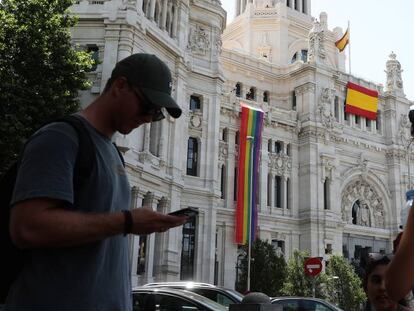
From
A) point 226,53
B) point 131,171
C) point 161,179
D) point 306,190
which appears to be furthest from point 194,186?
point 226,53

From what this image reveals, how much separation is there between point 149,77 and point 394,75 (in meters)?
50.6

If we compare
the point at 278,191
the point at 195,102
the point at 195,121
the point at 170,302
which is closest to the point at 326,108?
the point at 278,191

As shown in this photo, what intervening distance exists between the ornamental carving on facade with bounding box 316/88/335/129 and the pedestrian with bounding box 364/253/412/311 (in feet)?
128

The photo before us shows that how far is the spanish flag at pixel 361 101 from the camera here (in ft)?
149

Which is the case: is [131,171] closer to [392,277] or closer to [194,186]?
[194,186]

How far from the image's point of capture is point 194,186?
30516 millimetres

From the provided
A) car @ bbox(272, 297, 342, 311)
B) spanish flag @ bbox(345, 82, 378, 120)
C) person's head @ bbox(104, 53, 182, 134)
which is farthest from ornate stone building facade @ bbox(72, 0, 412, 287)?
person's head @ bbox(104, 53, 182, 134)

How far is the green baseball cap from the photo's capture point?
8.86 ft

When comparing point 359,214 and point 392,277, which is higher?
point 359,214

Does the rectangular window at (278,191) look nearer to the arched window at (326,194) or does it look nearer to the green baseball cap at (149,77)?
the arched window at (326,194)

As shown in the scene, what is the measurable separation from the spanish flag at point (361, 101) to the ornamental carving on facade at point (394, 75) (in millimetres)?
3090

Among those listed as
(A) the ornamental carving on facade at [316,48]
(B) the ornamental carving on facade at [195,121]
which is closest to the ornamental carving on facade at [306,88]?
(A) the ornamental carving on facade at [316,48]

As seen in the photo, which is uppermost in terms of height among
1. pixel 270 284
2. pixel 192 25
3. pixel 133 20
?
pixel 192 25

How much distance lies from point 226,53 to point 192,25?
10454 mm
